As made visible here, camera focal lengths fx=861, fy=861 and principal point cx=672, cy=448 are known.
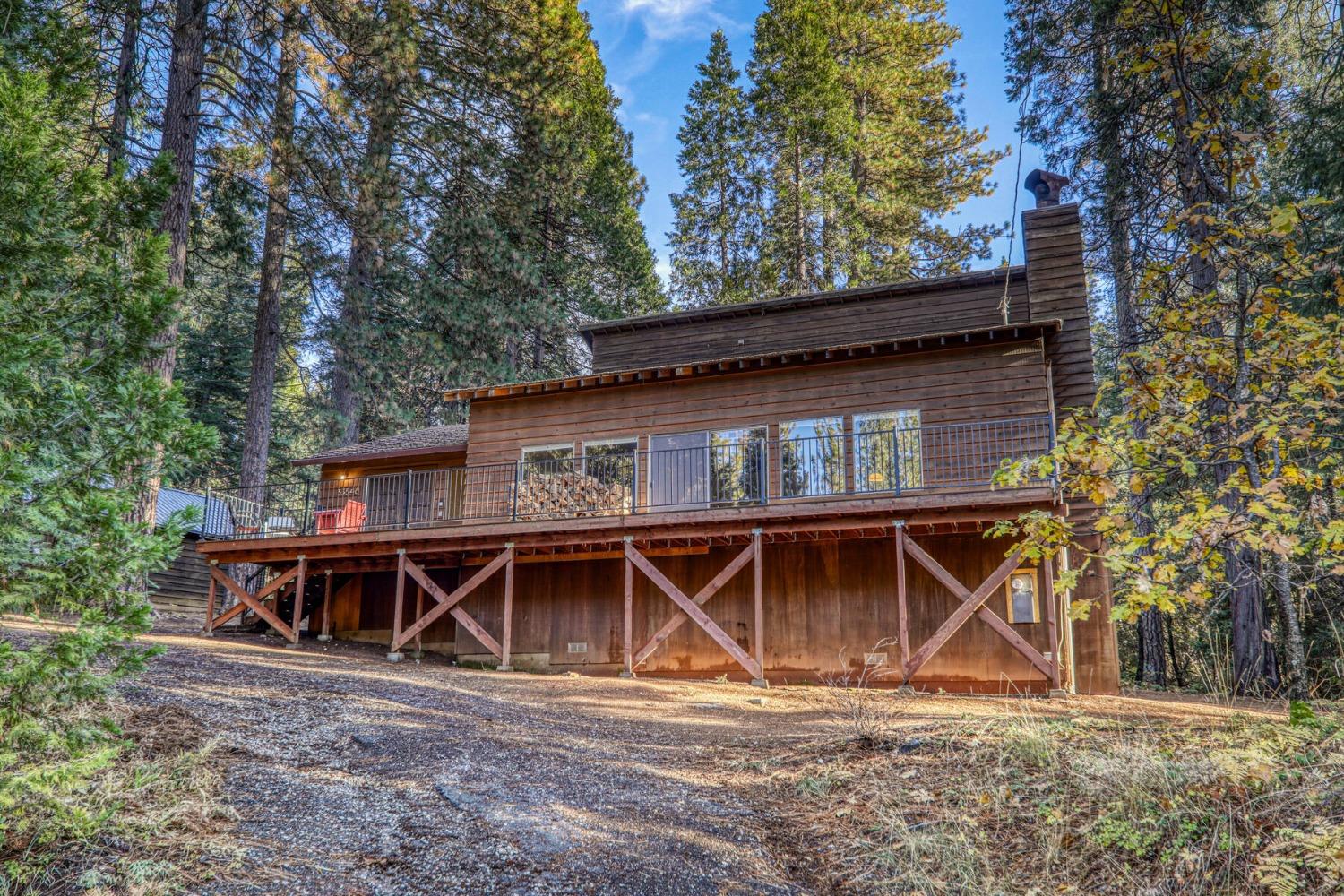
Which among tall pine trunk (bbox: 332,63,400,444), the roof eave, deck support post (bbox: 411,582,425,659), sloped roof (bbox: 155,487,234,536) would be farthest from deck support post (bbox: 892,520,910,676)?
sloped roof (bbox: 155,487,234,536)

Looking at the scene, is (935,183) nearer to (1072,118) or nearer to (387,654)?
(1072,118)

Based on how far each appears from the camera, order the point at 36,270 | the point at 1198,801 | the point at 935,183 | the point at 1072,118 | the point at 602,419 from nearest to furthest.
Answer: the point at 1198,801 → the point at 36,270 → the point at 602,419 → the point at 1072,118 → the point at 935,183

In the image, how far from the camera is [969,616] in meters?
11.6

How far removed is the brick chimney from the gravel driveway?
283 inches

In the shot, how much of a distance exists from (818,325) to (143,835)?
12977 mm

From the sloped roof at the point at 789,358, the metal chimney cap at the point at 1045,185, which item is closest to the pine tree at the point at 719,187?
the metal chimney cap at the point at 1045,185

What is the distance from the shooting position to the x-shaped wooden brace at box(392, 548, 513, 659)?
13844 millimetres

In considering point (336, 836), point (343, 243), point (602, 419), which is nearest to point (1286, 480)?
point (336, 836)

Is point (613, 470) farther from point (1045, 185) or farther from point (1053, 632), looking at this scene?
point (1045, 185)

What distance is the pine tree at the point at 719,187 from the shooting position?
25734mm

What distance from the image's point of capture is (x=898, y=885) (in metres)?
4.52

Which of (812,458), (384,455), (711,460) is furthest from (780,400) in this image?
(384,455)

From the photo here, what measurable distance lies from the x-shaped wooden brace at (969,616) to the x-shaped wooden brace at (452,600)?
6.31 m

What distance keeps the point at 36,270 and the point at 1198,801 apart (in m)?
6.88
